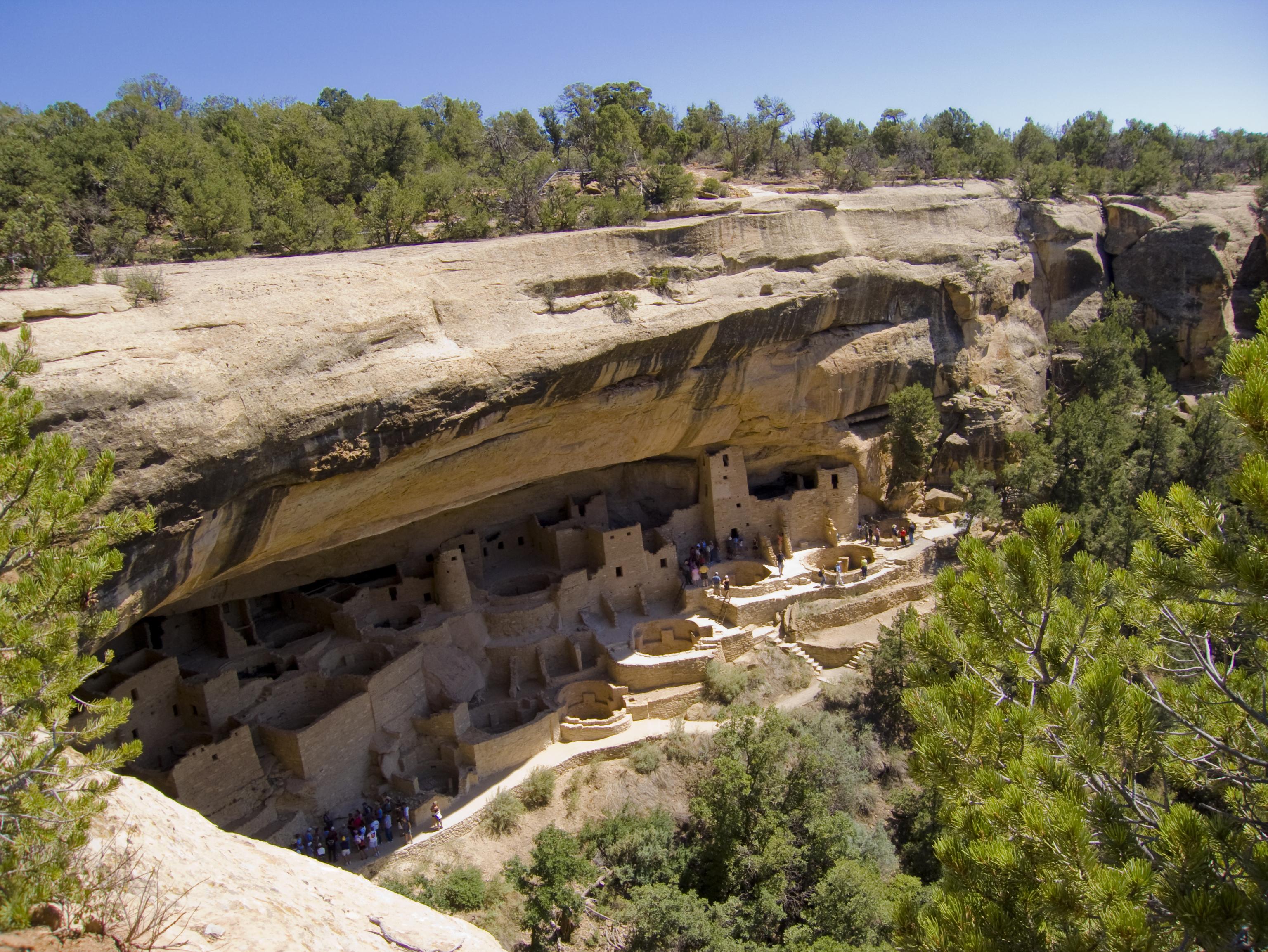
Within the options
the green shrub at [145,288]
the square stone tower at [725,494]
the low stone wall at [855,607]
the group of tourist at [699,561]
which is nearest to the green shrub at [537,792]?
the group of tourist at [699,561]

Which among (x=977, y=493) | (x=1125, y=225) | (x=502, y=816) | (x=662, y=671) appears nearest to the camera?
(x=502, y=816)

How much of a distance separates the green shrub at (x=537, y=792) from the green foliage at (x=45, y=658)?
9.62m

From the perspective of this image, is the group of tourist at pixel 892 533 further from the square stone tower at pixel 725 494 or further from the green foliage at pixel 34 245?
the green foliage at pixel 34 245

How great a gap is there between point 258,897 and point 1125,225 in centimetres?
3040

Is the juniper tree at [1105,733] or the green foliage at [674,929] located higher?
the juniper tree at [1105,733]

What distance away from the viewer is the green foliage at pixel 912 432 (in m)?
21.5

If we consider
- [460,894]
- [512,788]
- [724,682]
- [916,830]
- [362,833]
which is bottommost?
[916,830]

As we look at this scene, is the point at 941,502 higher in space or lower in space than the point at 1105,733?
lower

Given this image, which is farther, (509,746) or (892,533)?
(892,533)

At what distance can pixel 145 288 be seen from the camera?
1207cm

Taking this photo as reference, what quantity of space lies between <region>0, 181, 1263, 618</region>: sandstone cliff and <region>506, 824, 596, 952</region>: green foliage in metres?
6.25

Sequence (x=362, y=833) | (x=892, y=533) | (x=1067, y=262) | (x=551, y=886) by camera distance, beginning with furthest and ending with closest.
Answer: (x=1067, y=262) → (x=892, y=533) → (x=362, y=833) → (x=551, y=886)

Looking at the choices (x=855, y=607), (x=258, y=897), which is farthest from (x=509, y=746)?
(x=258, y=897)

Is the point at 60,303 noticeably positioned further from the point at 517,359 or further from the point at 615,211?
the point at 615,211
